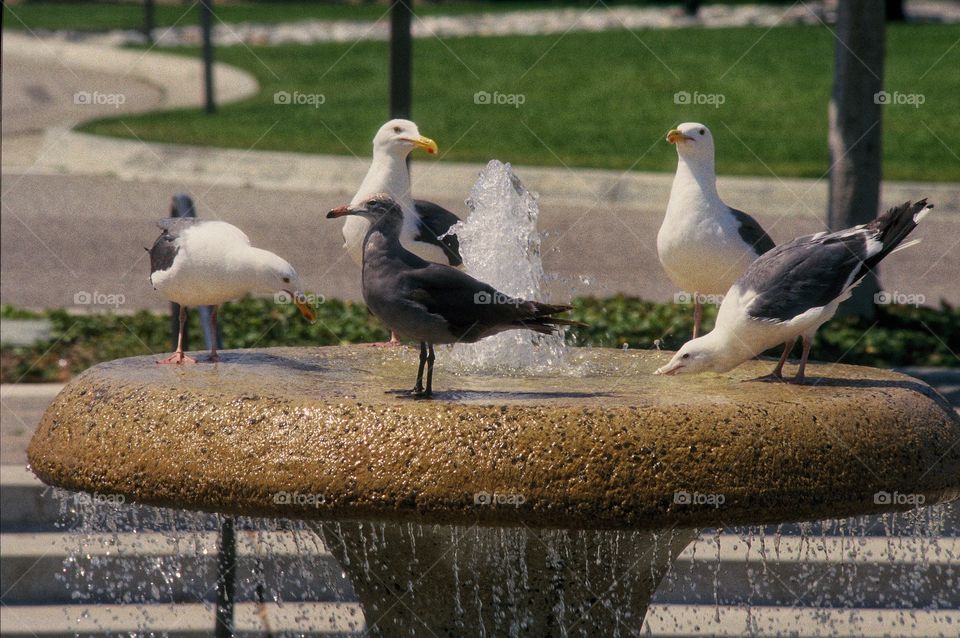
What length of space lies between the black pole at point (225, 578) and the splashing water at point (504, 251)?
3.87 feet

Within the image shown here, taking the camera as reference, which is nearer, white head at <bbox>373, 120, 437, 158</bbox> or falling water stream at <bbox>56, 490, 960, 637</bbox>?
white head at <bbox>373, 120, 437, 158</bbox>

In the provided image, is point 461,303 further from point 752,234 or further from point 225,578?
point 225,578

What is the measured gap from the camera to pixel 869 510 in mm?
3318

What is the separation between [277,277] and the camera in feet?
12.1

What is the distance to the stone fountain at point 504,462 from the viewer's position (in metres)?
3.09

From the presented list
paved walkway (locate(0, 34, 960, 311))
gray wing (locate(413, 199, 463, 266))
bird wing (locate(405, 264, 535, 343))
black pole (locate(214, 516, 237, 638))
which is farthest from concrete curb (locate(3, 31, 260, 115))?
bird wing (locate(405, 264, 535, 343))

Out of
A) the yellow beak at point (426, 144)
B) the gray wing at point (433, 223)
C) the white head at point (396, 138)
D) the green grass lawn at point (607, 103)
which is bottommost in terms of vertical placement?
the gray wing at point (433, 223)

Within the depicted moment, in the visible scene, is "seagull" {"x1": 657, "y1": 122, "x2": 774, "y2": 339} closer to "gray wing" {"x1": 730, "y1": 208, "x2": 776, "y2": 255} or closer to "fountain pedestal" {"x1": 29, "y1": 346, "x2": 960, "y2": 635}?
"gray wing" {"x1": 730, "y1": 208, "x2": 776, "y2": 255}

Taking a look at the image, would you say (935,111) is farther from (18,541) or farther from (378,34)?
(18,541)

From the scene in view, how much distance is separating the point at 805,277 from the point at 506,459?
100cm

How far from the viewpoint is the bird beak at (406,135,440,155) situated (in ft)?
12.7

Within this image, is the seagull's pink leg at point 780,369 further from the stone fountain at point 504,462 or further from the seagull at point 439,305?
the seagull at point 439,305

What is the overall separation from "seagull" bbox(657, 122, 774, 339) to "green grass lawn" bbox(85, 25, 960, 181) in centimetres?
889

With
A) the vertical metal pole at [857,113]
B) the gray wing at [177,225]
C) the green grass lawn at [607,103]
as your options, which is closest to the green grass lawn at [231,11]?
the green grass lawn at [607,103]
